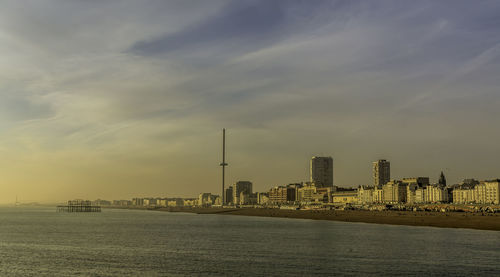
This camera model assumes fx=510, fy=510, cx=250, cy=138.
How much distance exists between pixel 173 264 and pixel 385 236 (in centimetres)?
4871

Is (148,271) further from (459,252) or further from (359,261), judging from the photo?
(459,252)

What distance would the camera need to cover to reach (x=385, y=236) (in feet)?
311

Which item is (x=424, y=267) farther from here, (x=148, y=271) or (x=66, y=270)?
(x=66, y=270)

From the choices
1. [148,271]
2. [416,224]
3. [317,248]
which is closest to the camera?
[148,271]

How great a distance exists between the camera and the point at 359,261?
60.5 m

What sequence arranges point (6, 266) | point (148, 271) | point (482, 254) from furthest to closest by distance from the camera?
point (482, 254), point (6, 266), point (148, 271)

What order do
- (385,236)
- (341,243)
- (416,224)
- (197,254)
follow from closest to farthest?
(197,254) → (341,243) → (385,236) → (416,224)

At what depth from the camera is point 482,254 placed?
65250 millimetres

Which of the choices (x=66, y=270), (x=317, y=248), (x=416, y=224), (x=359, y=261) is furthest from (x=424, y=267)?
(x=416, y=224)

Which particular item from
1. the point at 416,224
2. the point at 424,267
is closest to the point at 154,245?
the point at 424,267

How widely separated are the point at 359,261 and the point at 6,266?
41560 mm

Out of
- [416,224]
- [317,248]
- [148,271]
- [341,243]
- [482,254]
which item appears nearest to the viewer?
[148,271]

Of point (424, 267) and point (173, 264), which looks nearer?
point (424, 267)

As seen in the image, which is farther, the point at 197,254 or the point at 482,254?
the point at 197,254
